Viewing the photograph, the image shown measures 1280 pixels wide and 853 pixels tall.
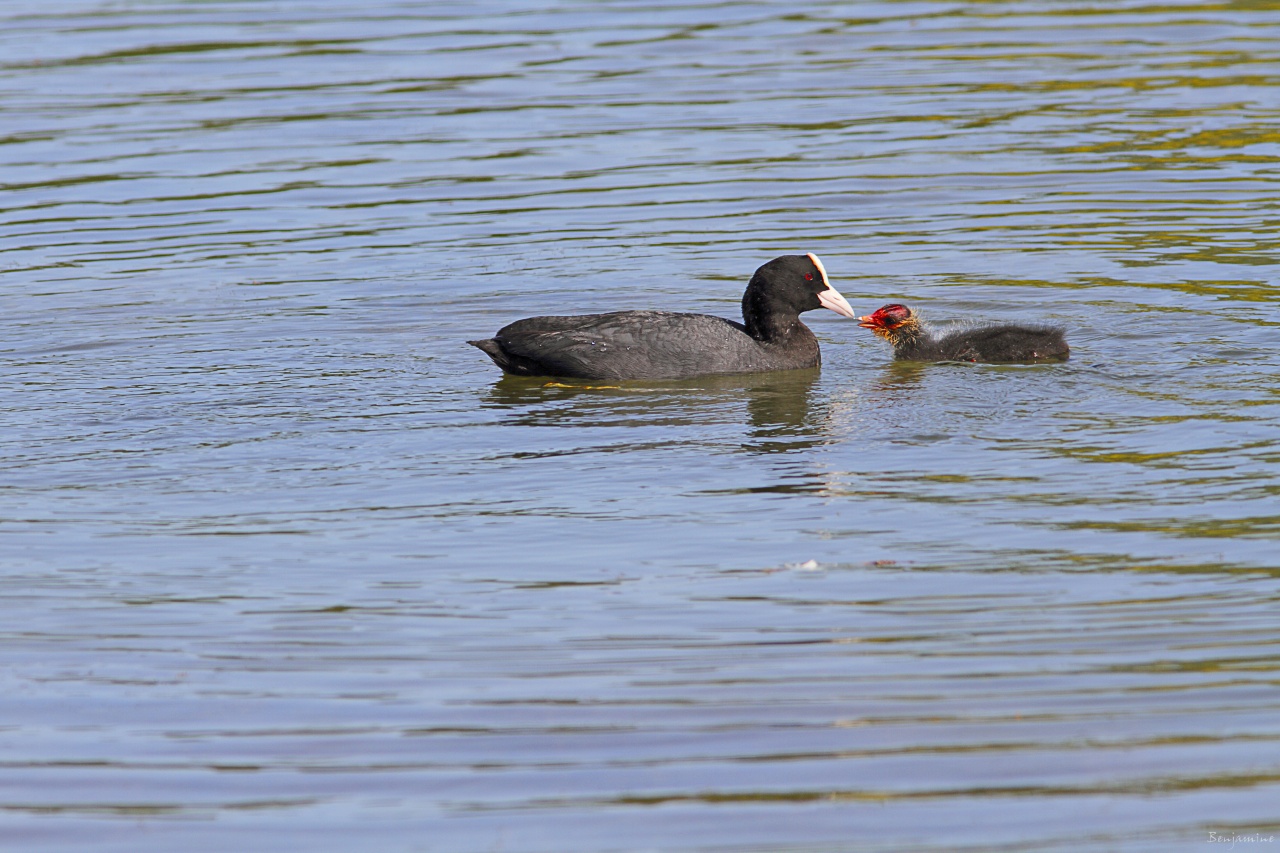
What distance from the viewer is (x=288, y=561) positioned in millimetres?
6758

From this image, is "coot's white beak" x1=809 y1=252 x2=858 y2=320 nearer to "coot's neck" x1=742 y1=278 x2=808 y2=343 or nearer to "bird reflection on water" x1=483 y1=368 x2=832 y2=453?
"coot's neck" x1=742 y1=278 x2=808 y2=343

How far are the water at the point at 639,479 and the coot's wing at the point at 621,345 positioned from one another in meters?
0.15

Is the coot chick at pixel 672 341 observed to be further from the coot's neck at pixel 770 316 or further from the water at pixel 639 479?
the water at pixel 639 479

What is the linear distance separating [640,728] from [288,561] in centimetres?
214

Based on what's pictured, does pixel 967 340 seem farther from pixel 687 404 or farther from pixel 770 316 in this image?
Answer: pixel 687 404

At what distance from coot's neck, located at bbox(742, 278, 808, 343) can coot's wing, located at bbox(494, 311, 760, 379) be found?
0.34 metres

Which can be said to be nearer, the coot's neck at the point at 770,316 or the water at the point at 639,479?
the water at the point at 639,479

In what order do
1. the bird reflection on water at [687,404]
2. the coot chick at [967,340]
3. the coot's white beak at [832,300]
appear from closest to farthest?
the bird reflection on water at [687,404] → the coot chick at [967,340] → the coot's white beak at [832,300]

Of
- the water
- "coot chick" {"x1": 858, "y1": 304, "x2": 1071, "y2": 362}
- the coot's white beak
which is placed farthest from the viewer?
the coot's white beak

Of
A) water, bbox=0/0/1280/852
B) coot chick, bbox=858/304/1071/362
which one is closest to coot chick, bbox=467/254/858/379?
water, bbox=0/0/1280/852

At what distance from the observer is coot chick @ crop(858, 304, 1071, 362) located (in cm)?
964

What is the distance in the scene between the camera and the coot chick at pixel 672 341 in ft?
31.8

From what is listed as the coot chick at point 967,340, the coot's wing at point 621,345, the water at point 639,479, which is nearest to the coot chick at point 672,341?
the coot's wing at point 621,345

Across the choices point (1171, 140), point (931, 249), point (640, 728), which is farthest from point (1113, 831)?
point (1171, 140)
